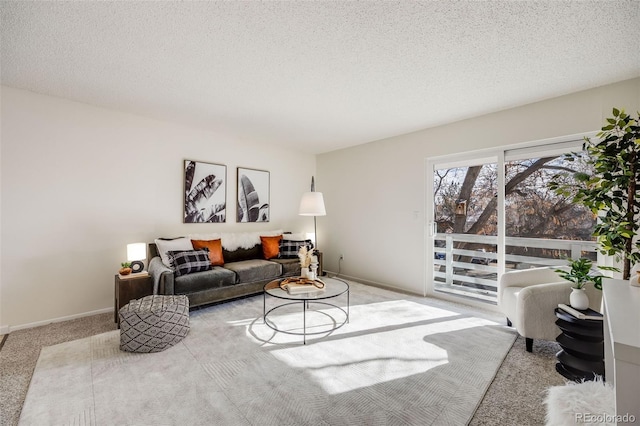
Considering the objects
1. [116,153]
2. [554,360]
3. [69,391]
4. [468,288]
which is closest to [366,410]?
[554,360]

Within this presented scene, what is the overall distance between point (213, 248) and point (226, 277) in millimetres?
637

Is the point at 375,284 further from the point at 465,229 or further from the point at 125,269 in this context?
the point at 125,269

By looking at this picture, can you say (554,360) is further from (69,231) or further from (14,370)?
(69,231)

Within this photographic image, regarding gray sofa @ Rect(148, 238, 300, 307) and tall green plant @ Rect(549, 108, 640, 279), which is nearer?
tall green plant @ Rect(549, 108, 640, 279)

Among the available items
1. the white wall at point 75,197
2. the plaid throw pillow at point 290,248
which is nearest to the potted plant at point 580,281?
the plaid throw pillow at point 290,248

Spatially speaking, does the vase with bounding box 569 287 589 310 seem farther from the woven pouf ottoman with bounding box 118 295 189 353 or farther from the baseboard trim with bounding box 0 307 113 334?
the baseboard trim with bounding box 0 307 113 334

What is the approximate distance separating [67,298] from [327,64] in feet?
12.8

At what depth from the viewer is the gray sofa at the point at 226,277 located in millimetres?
3184

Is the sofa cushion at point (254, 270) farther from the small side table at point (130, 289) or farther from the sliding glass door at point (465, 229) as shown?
the sliding glass door at point (465, 229)

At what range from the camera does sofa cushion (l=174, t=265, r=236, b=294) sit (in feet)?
10.5

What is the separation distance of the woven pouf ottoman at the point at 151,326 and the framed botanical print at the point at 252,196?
2.32 meters

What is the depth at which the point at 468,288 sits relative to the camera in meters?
3.97

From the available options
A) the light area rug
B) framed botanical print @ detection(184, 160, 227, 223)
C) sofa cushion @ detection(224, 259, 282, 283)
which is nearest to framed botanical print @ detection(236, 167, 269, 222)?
framed botanical print @ detection(184, 160, 227, 223)
